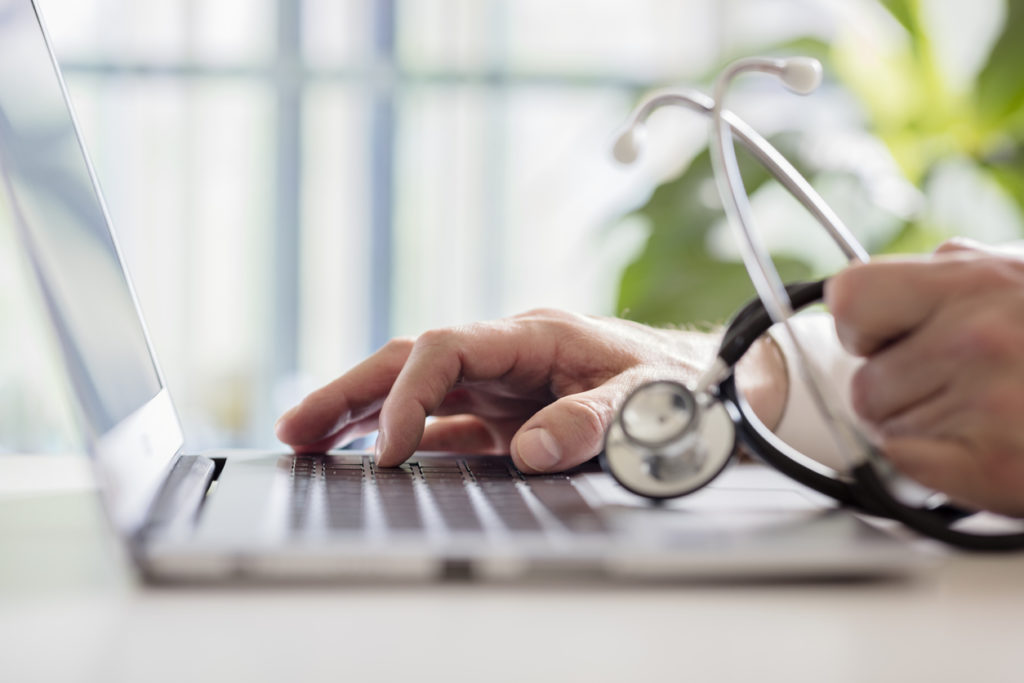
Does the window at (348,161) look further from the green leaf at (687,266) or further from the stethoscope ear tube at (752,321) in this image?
the stethoscope ear tube at (752,321)

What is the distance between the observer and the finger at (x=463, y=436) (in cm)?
75

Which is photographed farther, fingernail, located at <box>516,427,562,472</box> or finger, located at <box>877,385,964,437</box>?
fingernail, located at <box>516,427,562,472</box>

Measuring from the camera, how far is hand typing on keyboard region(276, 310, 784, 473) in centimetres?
53

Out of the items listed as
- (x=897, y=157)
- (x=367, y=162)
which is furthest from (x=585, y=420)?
(x=367, y=162)

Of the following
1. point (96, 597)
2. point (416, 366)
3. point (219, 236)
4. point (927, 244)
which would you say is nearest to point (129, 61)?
point (219, 236)

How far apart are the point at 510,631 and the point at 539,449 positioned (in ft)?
0.78

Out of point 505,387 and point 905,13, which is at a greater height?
point 905,13

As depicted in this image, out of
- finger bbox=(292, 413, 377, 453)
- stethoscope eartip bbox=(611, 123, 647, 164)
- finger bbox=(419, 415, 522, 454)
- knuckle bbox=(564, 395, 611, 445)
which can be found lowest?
finger bbox=(419, 415, 522, 454)

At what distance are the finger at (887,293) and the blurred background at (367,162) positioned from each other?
2.26 meters

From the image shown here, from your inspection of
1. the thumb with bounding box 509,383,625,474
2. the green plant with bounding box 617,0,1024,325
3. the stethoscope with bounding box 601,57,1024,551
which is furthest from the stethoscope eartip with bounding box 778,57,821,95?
the green plant with bounding box 617,0,1024,325

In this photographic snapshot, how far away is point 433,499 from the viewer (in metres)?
0.44

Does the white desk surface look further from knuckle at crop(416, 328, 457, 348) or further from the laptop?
knuckle at crop(416, 328, 457, 348)

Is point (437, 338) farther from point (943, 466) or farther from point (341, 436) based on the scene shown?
point (943, 466)

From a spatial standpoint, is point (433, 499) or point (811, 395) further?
point (811, 395)
